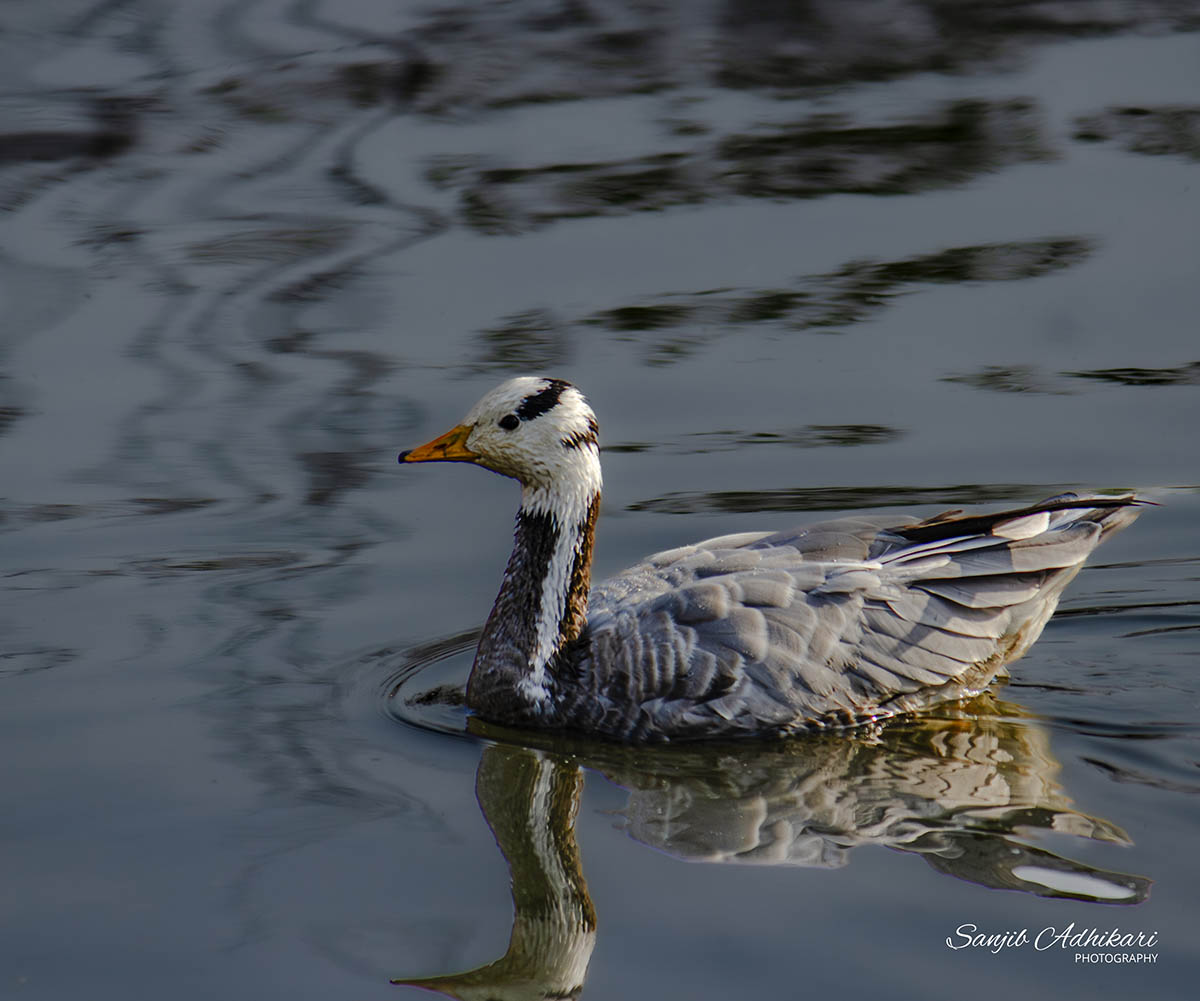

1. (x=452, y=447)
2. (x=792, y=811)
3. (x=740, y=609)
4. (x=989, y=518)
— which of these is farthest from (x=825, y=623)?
(x=452, y=447)

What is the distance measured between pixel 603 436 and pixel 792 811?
391 centimetres

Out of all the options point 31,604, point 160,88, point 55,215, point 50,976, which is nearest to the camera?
point 50,976

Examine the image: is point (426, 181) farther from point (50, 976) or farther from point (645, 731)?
point (50, 976)

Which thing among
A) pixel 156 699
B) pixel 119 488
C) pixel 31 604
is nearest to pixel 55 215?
pixel 119 488

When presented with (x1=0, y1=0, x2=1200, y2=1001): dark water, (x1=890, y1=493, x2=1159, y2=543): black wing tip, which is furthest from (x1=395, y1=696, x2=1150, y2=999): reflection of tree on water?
(x1=890, y1=493, x2=1159, y2=543): black wing tip

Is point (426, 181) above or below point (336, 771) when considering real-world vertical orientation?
above

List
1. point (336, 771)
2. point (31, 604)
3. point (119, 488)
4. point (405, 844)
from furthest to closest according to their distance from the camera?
point (119, 488), point (31, 604), point (336, 771), point (405, 844)

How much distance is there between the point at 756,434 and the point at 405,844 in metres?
4.26

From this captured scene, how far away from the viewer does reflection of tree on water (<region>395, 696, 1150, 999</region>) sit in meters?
5.85

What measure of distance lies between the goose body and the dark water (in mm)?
208

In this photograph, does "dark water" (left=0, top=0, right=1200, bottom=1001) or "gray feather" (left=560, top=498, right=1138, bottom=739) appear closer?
"dark water" (left=0, top=0, right=1200, bottom=1001)

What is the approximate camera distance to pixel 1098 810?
6.44 meters

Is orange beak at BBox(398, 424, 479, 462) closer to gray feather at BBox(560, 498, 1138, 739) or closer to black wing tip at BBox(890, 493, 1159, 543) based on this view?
gray feather at BBox(560, 498, 1138, 739)

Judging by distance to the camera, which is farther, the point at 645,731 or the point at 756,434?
the point at 756,434
